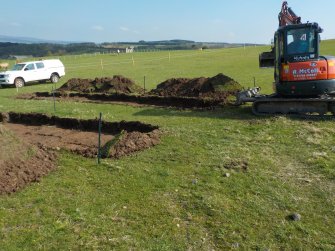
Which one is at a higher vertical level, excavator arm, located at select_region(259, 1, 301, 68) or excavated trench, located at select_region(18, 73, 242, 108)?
excavator arm, located at select_region(259, 1, 301, 68)

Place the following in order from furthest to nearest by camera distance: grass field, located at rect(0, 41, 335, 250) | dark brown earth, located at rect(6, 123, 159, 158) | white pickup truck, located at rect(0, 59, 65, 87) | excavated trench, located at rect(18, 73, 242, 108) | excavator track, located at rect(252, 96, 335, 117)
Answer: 1. white pickup truck, located at rect(0, 59, 65, 87)
2. excavated trench, located at rect(18, 73, 242, 108)
3. excavator track, located at rect(252, 96, 335, 117)
4. dark brown earth, located at rect(6, 123, 159, 158)
5. grass field, located at rect(0, 41, 335, 250)

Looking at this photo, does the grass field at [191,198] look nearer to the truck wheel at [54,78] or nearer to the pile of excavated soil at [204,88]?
the pile of excavated soil at [204,88]

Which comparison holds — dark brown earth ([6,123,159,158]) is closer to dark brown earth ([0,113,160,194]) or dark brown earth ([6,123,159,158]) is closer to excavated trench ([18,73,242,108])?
dark brown earth ([0,113,160,194])

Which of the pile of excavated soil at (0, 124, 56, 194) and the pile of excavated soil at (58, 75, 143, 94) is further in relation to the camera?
the pile of excavated soil at (58, 75, 143, 94)

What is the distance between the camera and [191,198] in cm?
722

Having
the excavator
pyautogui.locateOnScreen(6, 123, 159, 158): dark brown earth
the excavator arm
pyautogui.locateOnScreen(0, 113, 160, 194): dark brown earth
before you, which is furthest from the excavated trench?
pyautogui.locateOnScreen(6, 123, 159, 158): dark brown earth

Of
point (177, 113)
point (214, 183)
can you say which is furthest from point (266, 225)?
point (177, 113)

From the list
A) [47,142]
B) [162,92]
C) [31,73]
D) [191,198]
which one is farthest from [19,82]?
[191,198]

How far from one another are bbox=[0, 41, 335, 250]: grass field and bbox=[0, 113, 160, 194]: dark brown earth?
328 millimetres

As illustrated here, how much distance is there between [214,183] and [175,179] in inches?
31.7

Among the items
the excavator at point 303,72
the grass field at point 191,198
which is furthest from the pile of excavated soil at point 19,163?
the excavator at point 303,72

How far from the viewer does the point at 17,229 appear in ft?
20.1

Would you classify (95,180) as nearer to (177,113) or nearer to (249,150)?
(249,150)

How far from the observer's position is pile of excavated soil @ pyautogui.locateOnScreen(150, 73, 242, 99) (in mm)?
18078
